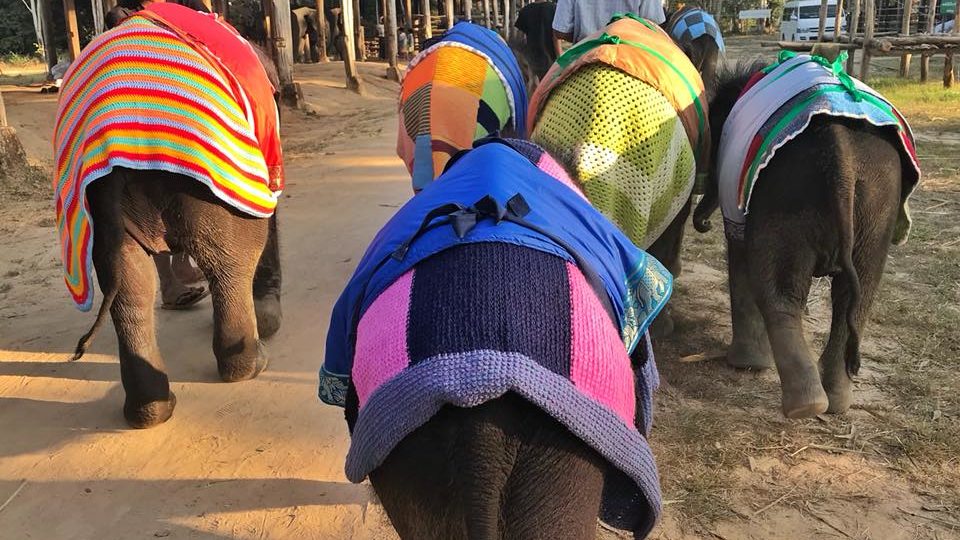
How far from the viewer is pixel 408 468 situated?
1472 mm

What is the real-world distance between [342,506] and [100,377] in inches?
69.6

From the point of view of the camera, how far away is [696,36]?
17.2ft

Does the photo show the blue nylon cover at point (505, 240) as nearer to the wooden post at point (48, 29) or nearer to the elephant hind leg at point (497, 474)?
the elephant hind leg at point (497, 474)

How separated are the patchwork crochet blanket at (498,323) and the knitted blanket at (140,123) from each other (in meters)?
1.44

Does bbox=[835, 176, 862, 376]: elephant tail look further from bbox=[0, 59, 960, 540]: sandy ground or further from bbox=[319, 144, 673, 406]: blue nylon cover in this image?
bbox=[319, 144, 673, 406]: blue nylon cover

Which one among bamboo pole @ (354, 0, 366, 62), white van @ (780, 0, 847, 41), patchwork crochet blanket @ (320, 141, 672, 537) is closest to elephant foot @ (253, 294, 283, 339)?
patchwork crochet blanket @ (320, 141, 672, 537)

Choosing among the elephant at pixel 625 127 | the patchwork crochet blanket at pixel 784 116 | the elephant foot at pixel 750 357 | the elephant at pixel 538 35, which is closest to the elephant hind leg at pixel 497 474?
the elephant at pixel 625 127

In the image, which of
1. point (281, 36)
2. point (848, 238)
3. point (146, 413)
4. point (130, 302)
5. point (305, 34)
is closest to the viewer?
point (848, 238)

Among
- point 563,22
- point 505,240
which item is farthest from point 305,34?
point 505,240

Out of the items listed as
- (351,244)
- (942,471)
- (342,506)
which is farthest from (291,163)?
(942,471)

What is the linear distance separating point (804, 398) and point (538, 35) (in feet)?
11.0

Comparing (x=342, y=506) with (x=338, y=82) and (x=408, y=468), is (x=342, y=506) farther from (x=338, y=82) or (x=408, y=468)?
(x=338, y=82)

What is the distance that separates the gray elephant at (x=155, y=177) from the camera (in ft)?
9.44

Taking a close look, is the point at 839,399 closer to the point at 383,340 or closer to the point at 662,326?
the point at 662,326
